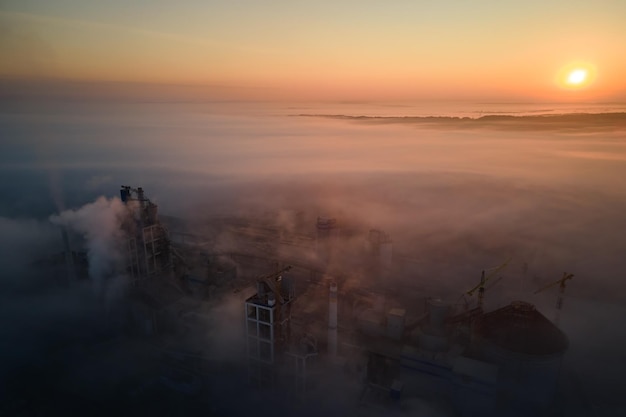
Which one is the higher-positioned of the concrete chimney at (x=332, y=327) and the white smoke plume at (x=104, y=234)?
the white smoke plume at (x=104, y=234)

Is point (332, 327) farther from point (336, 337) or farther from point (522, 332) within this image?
point (522, 332)

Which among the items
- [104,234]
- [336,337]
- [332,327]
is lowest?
[336,337]

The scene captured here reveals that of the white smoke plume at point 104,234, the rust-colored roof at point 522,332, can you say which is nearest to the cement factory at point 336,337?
the rust-colored roof at point 522,332

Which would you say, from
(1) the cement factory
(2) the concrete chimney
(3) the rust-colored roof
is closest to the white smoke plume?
(1) the cement factory

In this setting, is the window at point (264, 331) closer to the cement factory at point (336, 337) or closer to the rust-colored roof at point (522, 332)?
the cement factory at point (336, 337)

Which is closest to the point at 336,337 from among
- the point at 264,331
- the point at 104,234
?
the point at 264,331

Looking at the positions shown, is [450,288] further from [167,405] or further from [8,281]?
[8,281]
